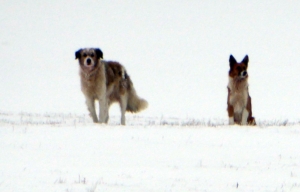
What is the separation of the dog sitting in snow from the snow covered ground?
1.85m

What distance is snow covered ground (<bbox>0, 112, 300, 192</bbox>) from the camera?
304 inches

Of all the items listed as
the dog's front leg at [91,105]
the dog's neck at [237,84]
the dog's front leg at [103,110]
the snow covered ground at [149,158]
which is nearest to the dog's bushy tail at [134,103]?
the dog's front leg at [103,110]

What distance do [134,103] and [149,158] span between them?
30.9 feet

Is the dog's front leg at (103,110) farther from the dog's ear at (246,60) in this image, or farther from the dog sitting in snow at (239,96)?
the dog's ear at (246,60)

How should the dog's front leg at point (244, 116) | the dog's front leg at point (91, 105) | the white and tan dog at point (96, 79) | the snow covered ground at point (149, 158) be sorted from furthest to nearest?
the dog's front leg at point (91, 105), the white and tan dog at point (96, 79), the dog's front leg at point (244, 116), the snow covered ground at point (149, 158)

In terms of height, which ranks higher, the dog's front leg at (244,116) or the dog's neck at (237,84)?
the dog's neck at (237,84)

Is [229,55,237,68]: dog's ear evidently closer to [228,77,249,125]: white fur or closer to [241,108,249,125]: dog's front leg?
[228,77,249,125]: white fur

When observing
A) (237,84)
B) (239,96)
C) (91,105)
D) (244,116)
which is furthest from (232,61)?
(91,105)

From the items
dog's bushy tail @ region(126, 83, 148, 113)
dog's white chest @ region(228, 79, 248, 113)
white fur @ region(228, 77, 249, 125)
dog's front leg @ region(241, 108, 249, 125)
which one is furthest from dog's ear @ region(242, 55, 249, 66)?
dog's bushy tail @ region(126, 83, 148, 113)

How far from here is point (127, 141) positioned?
459 inches

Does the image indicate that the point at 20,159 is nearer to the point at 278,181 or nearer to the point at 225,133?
the point at 278,181

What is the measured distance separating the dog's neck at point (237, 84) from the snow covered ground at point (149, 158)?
2052 millimetres

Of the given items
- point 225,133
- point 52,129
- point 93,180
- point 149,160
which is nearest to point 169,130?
point 225,133

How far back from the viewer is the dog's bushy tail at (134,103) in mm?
19337
